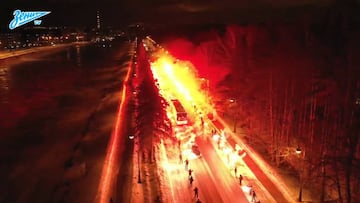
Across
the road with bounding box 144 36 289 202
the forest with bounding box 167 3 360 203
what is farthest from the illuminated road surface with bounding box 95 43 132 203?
the forest with bounding box 167 3 360 203

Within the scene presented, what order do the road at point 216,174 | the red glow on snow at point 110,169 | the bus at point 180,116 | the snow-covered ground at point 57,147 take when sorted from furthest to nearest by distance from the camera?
1. the bus at point 180,116
2. the snow-covered ground at point 57,147
3. the red glow on snow at point 110,169
4. the road at point 216,174

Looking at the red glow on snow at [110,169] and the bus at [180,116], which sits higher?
the bus at [180,116]

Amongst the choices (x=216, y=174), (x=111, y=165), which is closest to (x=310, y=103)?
(x=216, y=174)

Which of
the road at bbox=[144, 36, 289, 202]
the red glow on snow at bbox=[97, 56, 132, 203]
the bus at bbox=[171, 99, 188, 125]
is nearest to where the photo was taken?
the road at bbox=[144, 36, 289, 202]

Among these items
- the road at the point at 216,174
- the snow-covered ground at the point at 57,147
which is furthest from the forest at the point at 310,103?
the snow-covered ground at the point at 57,147

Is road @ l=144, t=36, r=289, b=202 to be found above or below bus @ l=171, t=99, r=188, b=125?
below

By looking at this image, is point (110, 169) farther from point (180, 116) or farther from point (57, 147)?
point (180, 116)

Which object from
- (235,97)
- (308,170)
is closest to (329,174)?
(308,170)

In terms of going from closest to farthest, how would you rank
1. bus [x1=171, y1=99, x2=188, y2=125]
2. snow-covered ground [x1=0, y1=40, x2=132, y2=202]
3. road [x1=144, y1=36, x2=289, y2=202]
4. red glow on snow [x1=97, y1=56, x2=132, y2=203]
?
1. road [x1=144, y1=36, x2=289, y2=202]
2. red glow on snow [x1=97, y1=56, x2=132, y2=203]
3. snow-covered ground [x1=0, y1=40, x2=132, y2=202]
4. bus [x1=171, y1=99, x2=188, y2=125]

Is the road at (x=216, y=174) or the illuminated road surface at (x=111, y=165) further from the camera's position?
the illuminated road surface at (x=111, y=165)

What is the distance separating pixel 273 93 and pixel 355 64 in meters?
8.44

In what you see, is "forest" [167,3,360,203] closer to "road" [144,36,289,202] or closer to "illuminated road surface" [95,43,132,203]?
"road" [144,36,289,202]

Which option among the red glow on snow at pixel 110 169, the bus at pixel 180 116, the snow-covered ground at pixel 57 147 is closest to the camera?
the red glow on snow at pixel 110 169

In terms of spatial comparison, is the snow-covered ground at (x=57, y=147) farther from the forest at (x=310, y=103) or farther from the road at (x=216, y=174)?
the forest at (x=310, y=103)
